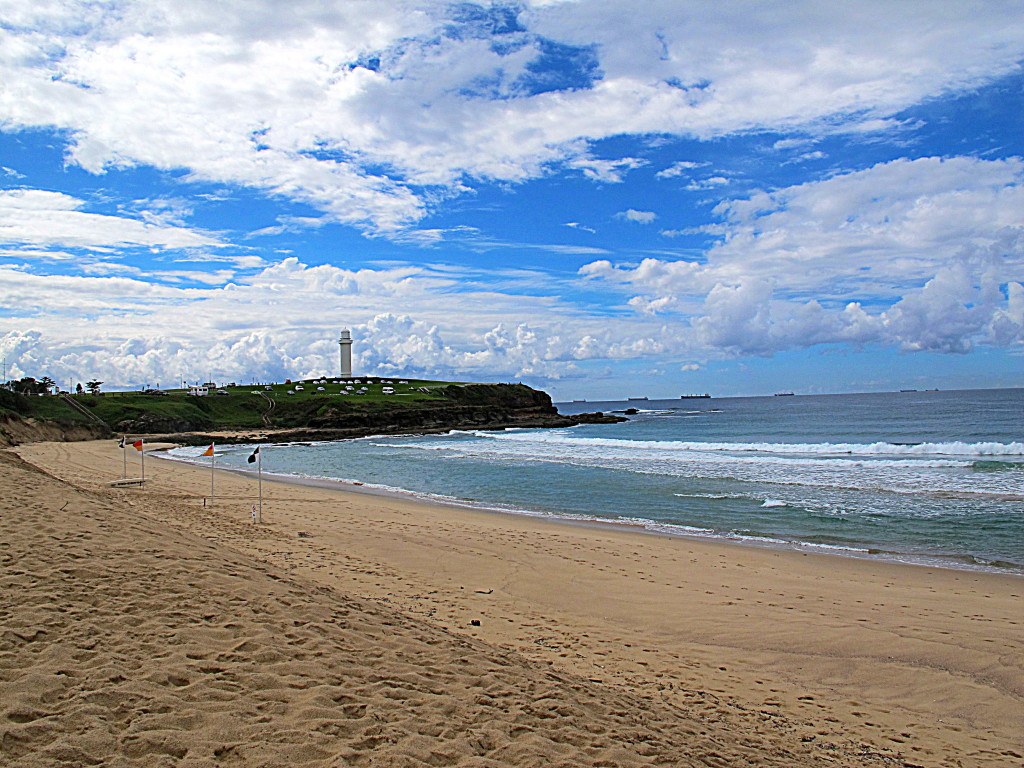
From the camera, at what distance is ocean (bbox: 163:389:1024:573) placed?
49.8ft

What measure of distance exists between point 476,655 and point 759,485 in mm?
19548

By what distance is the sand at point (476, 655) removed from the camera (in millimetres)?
4160

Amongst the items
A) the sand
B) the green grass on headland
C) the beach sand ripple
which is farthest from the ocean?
the green grass on headland

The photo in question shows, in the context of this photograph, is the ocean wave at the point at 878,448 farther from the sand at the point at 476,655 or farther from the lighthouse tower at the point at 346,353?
the lighthouse tower at the point at 346,353

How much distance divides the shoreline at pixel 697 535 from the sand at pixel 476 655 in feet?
2.32

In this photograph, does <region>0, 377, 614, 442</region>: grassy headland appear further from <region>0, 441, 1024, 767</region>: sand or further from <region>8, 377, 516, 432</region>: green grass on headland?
<region>0, 441, 1024, 767</region>: sand

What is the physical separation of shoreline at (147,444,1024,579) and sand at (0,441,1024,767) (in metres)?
0.71

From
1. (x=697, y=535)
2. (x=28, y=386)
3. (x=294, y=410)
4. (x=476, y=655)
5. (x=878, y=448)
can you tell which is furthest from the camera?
(x=294, y=410)

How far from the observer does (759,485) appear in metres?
23.5

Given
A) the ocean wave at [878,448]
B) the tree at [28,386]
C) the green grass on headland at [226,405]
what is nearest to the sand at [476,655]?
the ocean wave at [878,448]

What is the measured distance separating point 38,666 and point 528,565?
8617mm

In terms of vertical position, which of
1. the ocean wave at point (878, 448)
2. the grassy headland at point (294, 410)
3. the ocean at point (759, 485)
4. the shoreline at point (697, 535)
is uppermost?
the grassy headland at point (294, 410)

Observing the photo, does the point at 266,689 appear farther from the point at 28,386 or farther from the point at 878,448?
the point at 28,386

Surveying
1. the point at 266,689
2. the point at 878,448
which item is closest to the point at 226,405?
the point at 878,448
